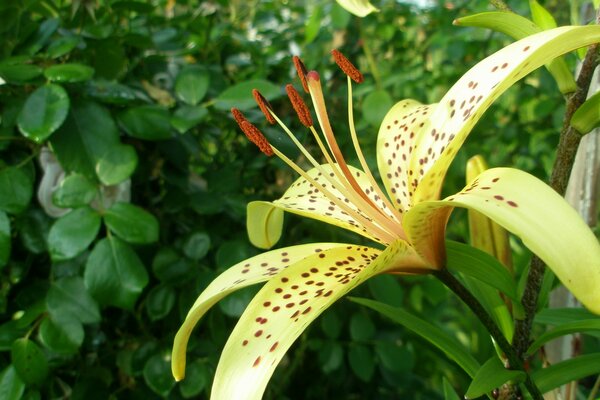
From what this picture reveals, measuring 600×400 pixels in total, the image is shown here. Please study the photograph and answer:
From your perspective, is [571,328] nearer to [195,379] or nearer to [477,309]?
[477,309]

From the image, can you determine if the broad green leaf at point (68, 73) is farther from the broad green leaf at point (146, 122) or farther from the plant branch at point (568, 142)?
the plant branch at point (568, 142)

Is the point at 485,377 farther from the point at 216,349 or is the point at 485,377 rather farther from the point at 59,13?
the point at 59,13

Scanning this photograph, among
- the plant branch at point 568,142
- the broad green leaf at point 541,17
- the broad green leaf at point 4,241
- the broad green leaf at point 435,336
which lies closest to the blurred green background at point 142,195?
the broad green leaf at point 4,241

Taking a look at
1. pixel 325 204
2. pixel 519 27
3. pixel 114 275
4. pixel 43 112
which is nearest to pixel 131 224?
pixel 114 275

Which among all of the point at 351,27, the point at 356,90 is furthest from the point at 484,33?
the point at 356,90

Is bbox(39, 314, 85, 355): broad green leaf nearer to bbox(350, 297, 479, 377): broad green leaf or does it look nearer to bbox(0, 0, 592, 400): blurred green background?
bbox(0, 0, 592, 400): blurred green background

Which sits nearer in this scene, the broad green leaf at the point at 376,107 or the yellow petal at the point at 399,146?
the yellow petal at the point at 399,146

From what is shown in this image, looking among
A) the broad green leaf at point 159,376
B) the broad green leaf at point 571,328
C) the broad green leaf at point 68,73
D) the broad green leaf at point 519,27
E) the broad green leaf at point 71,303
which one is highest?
the broad green leaf at point 519,27

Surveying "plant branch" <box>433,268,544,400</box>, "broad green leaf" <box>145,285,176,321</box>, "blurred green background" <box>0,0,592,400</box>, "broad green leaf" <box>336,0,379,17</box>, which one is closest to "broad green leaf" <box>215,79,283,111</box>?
"blurred green background" <box>0,0,592,400</box>
